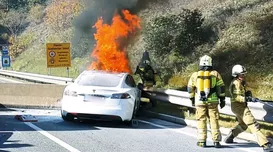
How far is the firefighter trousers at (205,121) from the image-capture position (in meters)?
8.09

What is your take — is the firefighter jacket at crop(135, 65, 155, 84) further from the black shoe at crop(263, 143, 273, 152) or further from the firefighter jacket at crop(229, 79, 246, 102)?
the black shoe at crop(263, 143, 273, 152)

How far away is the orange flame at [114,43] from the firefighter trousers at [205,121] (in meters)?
10.6

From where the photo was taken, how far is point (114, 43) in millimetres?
19719

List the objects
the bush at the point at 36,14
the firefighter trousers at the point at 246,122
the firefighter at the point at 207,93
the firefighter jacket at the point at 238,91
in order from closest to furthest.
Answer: the firefighter trousers at the point at 246,122 → the firefighter jacket at the point at 238,91 → the firefighter at the point at 207,93 → the bush at the point at 36,14

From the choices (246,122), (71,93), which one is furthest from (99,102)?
(246,122)

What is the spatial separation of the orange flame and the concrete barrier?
4.53 m

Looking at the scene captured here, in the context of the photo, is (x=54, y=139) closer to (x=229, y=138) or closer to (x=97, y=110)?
(x=97, y=110)

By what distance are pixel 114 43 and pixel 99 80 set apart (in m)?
8.78

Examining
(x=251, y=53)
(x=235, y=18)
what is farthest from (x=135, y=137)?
(x=235, y=18)

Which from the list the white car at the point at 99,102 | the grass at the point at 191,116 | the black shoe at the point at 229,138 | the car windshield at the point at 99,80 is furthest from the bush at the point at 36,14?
the black shoe at the point at 229,138

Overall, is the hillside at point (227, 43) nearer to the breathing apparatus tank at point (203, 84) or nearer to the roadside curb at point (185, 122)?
the roadside curb at point (185, 122)

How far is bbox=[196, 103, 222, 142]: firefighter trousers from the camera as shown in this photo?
26.6 feet

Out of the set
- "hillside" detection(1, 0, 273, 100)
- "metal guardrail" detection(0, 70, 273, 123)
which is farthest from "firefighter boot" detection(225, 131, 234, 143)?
"hillside" detection(1, 0, 273, 100)

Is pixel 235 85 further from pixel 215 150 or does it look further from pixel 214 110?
pixel 215 150
